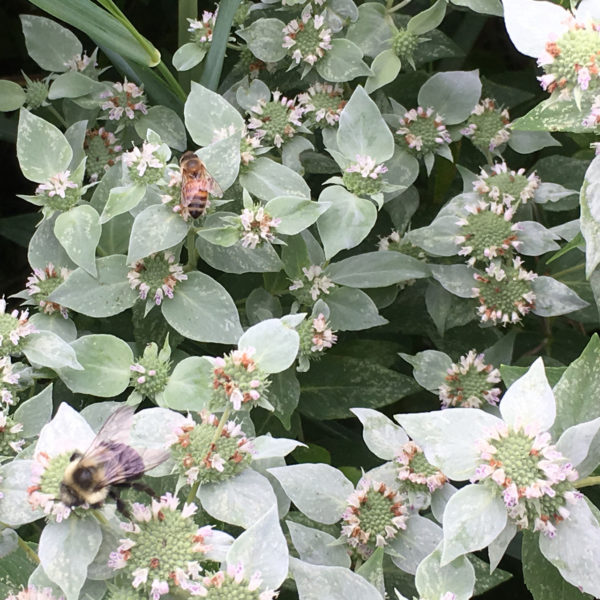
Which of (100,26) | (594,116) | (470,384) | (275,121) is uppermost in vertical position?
(594,116)

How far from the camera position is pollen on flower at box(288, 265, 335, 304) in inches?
51.2

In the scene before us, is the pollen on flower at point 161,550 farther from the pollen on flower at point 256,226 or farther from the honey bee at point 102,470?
the pollen on flower at point 256,226

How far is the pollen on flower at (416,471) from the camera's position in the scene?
1123 millimetres

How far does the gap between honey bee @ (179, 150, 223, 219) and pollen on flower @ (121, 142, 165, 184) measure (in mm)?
52

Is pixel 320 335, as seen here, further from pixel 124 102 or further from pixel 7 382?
pixel 124 102

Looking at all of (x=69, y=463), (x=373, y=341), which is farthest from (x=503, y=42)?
(x=69, y=463)

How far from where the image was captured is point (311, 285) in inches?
51.6

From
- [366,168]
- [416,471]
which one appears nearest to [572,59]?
[366,168]

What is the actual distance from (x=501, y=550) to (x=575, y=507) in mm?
108

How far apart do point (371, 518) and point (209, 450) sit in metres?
0.25

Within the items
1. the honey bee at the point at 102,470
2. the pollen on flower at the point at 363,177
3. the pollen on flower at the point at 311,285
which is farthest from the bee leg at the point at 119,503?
the pollen on flower at the point at 363,177

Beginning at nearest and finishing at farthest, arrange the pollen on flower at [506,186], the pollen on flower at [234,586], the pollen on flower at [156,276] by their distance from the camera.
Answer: the pollen on flower at [234,586] → the pollen on flower at [156,276] → the pollen on flower at [506,186]

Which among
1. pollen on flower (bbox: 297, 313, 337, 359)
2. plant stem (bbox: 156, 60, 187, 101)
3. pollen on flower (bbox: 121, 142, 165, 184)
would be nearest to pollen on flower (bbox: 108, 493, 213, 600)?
pollen on flower (bbox: 297, 313, 337, 359)

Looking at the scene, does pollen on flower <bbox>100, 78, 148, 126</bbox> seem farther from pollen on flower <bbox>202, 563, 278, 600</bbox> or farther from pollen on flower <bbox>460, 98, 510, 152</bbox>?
pollen on flower <bbox>202, 563, 278, 600</bbox>
